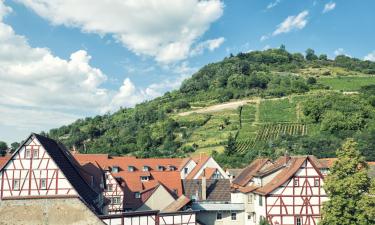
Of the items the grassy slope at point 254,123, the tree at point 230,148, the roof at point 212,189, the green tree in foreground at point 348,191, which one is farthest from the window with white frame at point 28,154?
the grassy slope at point 254,123

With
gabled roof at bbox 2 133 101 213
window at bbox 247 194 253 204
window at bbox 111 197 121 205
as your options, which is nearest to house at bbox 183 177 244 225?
window at bbox 247 194 253 204

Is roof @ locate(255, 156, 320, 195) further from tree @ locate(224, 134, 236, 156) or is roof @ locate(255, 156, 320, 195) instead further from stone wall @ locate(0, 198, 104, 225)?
tree @ locate(224, 134, 236, 156)

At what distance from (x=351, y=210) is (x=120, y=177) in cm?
3241

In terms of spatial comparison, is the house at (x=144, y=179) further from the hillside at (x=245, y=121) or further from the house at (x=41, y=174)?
the hillside at (x=245, y=121)

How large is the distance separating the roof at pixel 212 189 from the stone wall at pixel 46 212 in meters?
32.1

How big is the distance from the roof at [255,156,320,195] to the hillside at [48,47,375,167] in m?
47.3

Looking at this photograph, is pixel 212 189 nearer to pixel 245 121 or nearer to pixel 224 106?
pixel 245 121

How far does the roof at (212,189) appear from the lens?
54.1m

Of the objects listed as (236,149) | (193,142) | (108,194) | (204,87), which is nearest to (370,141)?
(236,149)

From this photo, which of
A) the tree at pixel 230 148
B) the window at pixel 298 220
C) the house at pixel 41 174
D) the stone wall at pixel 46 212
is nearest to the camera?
the stone wall at pixel 46 212

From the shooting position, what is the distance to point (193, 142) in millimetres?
121875

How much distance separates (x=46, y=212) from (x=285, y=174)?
94.3 ft

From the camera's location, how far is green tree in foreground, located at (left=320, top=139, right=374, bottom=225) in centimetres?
3250

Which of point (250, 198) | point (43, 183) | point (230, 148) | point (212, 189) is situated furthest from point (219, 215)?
point (230, 148)
